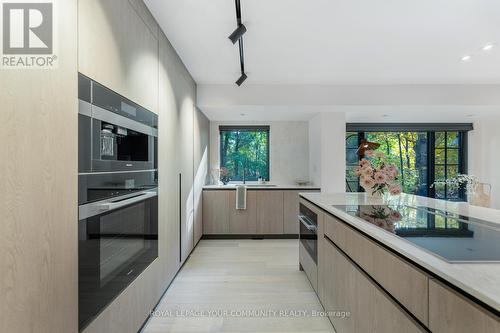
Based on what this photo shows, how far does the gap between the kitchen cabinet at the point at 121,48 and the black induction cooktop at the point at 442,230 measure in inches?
67.8

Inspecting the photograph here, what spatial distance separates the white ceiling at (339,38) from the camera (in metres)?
2.01

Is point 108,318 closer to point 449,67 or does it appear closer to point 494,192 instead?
point 449,67

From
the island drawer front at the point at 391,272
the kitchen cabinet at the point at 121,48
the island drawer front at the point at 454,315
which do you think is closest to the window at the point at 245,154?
the kitchen cabinet at the point at 121,48

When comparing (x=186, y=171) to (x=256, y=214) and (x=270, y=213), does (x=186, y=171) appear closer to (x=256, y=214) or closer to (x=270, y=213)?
(x=256, y=214)

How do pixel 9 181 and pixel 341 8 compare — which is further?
pixel 341 8

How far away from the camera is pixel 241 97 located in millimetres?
A: 3869

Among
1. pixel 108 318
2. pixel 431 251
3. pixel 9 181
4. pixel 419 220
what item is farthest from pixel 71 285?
pixel 419 220

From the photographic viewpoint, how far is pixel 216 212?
14.6 feet

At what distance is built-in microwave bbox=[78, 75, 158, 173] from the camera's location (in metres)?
1.25

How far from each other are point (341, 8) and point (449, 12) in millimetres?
886

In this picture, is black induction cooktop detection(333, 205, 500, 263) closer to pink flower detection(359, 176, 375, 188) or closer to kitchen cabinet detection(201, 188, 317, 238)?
pink flower detection(359, 176, 375, 188)

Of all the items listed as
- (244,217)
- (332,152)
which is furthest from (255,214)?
(332,152)

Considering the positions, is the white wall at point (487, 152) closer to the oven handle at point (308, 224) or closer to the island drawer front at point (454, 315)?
the oven handle at point (308, 224)

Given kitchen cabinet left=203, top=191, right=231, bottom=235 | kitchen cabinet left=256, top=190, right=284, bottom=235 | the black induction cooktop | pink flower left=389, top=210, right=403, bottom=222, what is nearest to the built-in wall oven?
the black induction cooktop
